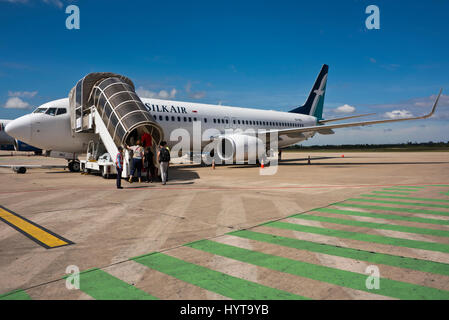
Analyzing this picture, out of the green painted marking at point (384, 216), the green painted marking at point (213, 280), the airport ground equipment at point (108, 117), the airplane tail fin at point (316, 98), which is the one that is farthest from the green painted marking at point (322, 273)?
the airplane tail fin at point (316, 98)

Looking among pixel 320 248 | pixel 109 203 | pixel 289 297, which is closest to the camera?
pixel 289 297

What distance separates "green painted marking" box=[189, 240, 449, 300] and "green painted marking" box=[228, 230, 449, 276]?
0.56 metres

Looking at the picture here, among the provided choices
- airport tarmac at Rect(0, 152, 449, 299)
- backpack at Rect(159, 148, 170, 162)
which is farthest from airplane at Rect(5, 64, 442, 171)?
airport tarmac at Rect(0, 152, 449, 299)

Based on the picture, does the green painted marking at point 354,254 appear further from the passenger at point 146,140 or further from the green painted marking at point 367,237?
the passenger at point 146,140

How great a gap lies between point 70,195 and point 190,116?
457 inches

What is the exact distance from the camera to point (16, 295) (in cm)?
297

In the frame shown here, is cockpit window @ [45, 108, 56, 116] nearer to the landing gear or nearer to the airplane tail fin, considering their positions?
the landing gear

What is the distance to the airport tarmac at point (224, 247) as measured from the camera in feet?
10.3

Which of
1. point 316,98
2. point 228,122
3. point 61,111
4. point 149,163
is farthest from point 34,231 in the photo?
point 316,98

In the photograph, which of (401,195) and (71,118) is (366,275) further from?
(71,118)

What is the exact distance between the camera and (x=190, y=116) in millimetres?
19609

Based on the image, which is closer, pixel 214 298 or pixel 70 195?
pixel 214 298

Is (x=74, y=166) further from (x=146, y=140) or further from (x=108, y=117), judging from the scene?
(x=146, y=140)
